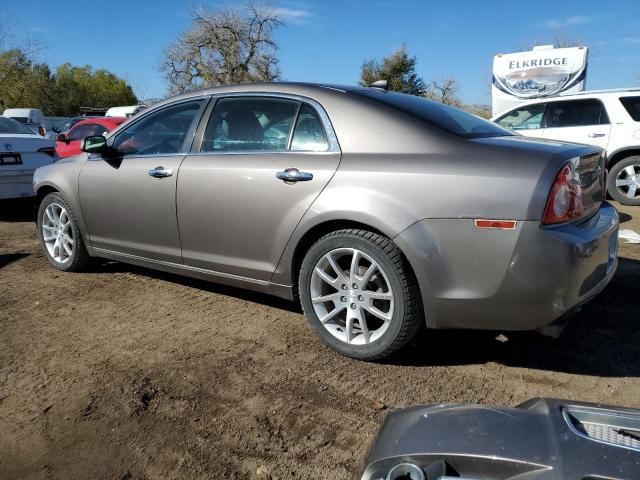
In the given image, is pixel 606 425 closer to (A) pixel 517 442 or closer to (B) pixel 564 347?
(A) pixel 517 442

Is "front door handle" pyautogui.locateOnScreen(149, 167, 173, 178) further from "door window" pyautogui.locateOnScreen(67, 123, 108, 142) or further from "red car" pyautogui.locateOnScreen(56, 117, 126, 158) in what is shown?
"door window" pyautogui.locateOnScreen(67, 123, 108, 142)

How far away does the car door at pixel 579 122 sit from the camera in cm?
850

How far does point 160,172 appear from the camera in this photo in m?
3.73

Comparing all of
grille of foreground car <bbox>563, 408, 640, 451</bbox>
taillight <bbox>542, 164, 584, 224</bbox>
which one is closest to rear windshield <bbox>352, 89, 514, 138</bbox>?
taillight <bbox>542, 164, 584, 224</bbox>

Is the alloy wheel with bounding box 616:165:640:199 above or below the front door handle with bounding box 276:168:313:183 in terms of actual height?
below

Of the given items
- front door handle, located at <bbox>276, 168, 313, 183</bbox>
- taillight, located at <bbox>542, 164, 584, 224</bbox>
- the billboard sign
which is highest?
the billboard sign

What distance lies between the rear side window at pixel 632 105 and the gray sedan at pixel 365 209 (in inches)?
248

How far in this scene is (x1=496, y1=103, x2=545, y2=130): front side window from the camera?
29.9 feet

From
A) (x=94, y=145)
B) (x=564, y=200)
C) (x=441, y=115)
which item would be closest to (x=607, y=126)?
(x=441, y=115)

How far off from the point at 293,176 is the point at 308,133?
0.31m

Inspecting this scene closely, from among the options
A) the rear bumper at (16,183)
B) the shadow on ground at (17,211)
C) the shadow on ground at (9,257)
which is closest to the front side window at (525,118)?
the rear bumper at (16,183)

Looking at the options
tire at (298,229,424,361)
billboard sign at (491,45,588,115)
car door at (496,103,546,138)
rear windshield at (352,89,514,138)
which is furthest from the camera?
billboard sign at (491,45,588,115)

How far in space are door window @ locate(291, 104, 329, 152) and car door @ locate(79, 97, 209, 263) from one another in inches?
35.1

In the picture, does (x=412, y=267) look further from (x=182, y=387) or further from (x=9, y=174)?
(x=9, y=174)
